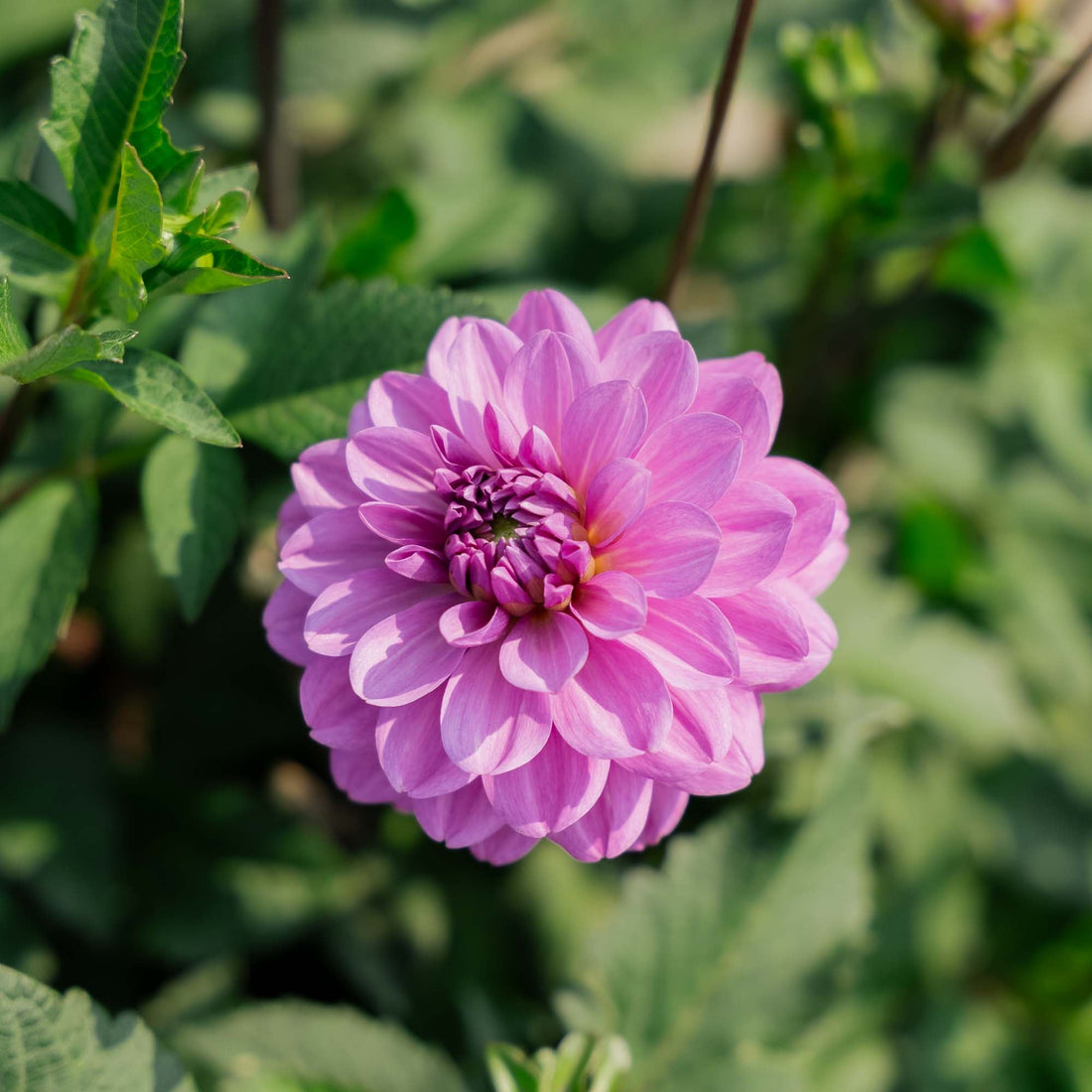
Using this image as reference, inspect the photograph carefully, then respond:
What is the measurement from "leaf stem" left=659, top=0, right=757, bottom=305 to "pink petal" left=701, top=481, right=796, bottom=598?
0.44 metres

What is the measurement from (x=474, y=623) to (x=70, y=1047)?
483 millimetres

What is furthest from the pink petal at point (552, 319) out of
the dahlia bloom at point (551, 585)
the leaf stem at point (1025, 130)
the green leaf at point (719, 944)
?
the leaf stem at point (1025, 130)

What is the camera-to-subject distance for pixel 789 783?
4.18 ft

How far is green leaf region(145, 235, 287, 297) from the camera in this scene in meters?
0.76

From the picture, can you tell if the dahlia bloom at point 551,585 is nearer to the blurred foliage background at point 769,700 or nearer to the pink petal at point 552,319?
the pink petal at point 552,319

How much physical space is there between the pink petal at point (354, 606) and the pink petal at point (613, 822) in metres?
0.20

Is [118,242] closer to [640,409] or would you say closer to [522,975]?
[640,409]

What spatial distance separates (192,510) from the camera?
915 mm

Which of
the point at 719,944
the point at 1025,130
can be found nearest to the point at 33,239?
the point at 719,944

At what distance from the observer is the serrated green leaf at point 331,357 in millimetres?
916

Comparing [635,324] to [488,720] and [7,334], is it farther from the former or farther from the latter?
[7,334]

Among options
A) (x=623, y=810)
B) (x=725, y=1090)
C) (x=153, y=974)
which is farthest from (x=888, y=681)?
(x=153, y=974)

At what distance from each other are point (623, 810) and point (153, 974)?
36.4 inches

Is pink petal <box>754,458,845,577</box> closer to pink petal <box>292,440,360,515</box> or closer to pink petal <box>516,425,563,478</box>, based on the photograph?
pink petal <box>516,425,563,478</box>
